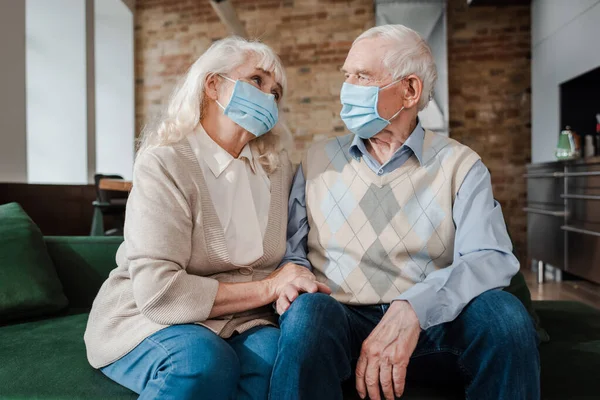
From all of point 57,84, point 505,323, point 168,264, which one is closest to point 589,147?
point 505,323

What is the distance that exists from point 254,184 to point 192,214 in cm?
22

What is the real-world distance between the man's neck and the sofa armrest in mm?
929

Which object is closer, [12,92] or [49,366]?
[49,366]

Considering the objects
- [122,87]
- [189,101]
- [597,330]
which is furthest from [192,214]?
[122,87]

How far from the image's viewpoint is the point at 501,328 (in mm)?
1086

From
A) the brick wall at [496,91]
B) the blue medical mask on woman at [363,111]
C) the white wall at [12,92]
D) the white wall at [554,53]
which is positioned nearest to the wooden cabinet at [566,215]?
the white wall at [554,53]

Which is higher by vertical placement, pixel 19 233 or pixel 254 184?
pixel 254 184

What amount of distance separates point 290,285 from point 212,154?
43cm

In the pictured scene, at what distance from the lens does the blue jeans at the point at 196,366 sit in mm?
1081

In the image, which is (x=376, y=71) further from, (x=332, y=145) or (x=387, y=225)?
(x=387, y=225)

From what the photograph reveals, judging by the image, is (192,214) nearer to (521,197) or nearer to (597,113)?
(597,113)

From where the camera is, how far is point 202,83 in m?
1.52

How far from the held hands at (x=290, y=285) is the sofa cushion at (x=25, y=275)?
0.81 m

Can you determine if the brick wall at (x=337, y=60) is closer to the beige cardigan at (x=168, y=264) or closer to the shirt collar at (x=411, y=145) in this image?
the shirt collar at (x=411, y=145)
